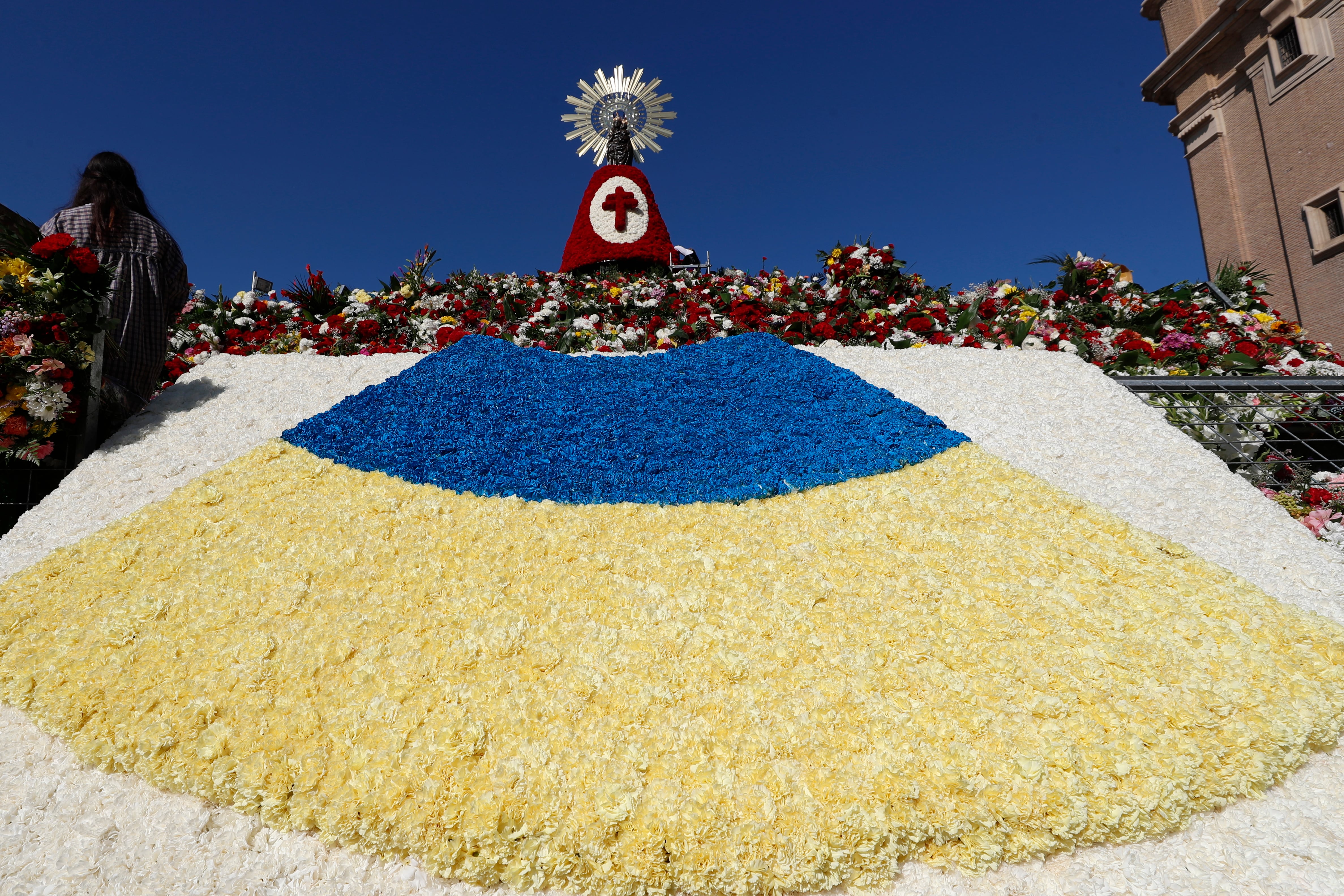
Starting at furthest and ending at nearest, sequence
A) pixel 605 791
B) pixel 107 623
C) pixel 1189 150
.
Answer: pixel 1189 150 < pixel 107 623 < pixel 605 791

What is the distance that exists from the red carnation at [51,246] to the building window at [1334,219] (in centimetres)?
1552

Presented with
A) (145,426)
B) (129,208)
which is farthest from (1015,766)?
(129,208)

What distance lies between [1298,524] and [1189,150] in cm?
1342

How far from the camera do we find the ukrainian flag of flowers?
68.2 inches

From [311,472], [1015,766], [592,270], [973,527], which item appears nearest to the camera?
[1015,766]

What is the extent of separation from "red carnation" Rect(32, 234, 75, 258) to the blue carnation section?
1.68 meters

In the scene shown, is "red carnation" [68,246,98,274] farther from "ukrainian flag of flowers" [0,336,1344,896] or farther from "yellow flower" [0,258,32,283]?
"ukrainian flag of flowers" [0,336,1344,896]

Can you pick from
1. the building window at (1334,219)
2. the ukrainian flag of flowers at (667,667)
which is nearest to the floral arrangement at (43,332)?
the ukrainian flag of flowers at (667,667)

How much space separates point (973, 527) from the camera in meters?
3.31

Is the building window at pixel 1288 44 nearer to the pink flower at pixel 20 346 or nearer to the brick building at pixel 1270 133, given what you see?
the brick building at pixel 1270 133

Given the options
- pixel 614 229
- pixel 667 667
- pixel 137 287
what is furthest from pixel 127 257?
pixel 614 229

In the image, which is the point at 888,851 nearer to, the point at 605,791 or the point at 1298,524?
the point at 605,791

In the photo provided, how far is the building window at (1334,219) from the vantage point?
9891mm

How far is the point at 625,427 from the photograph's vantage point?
173 inches
